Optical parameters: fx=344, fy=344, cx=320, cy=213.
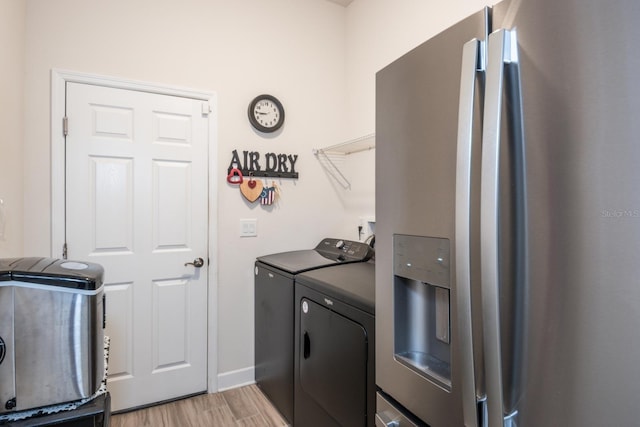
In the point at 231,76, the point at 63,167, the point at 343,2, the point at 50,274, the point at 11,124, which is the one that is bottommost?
the point at 50,274

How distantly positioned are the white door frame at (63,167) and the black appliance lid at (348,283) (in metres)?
0.82

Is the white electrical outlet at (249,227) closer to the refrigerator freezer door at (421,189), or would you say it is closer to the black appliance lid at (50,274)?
the black appliance lid at (50,274)

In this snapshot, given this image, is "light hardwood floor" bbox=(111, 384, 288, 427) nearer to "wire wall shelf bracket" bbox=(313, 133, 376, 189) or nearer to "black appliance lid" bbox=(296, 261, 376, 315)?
"black appliance lid" bbox=(296, 261, 376, 315)

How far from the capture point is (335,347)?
1.56 m

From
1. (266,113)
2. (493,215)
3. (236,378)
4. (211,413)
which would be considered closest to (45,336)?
(493,215)

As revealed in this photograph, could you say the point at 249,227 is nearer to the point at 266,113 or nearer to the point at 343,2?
the point at 266,113

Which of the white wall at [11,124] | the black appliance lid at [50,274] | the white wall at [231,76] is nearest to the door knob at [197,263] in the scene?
the white wall at [231,76]

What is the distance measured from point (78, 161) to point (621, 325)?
247cm

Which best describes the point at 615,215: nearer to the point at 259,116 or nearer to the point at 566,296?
the point at 566,296

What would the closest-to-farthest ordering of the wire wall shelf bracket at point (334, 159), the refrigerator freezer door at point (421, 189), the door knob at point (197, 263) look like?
the refrigerator freezer door at point (421, 189) → the door knob at point (197, 263) → the wire wall shelf bracket at point (334, 159)

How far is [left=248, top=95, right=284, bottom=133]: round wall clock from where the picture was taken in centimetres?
253

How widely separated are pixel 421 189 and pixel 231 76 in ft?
6.66

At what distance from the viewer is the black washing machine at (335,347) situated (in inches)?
53.3

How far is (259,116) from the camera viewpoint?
8.41 feet
